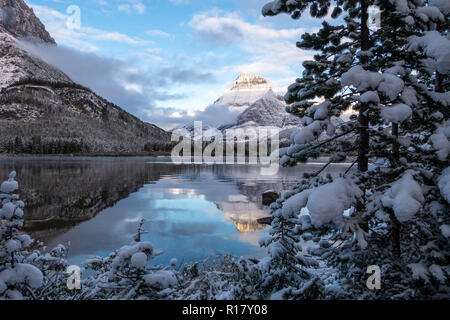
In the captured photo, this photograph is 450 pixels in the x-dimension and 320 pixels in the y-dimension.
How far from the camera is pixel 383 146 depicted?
457 cm

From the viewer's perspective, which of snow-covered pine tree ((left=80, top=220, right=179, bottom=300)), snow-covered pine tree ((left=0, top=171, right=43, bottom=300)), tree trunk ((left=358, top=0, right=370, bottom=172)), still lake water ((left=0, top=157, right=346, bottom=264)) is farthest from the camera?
still lake water ((left=0, top=157, right=346, bottom=264))

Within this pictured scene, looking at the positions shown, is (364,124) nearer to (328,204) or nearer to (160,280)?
(328,204)

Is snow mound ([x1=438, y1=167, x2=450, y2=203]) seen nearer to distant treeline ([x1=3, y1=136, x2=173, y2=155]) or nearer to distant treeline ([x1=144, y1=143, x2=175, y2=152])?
distant treeline ([x1=3, y1=136, x2=173, y2=155])

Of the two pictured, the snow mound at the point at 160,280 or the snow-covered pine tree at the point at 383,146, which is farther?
the snow mound at the point at 160,280

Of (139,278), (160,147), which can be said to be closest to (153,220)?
(139,278)

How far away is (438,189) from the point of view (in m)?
3.77

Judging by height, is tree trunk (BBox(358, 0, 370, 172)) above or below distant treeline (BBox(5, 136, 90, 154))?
below

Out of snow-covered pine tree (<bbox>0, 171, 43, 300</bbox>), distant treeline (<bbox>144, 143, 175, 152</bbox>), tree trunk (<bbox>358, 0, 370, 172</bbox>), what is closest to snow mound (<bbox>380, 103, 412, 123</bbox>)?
tree trunk (<bbox>358, 0, 370, 172</bbox>)

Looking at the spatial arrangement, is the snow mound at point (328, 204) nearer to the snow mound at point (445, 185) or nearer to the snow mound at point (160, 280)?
the snow mound at point (445, 185)

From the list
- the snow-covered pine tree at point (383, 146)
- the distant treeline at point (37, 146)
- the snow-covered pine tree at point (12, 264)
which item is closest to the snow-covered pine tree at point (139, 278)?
the snow-covered pine tree at point (12, 264)

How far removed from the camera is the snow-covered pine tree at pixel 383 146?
3.68 meters

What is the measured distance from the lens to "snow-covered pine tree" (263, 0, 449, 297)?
368 centimetres
